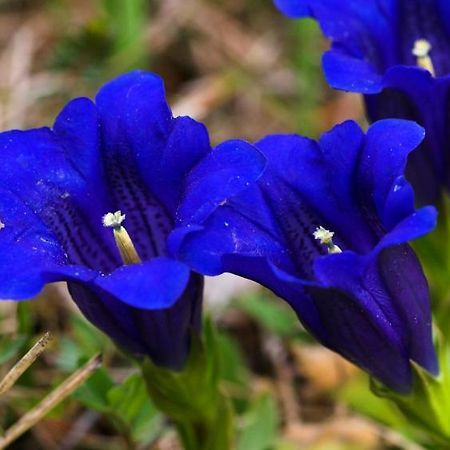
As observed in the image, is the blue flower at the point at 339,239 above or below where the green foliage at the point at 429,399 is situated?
above

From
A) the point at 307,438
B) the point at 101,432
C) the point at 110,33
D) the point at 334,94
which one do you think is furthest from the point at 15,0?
the point at 307,438

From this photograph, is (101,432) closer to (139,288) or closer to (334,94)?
(139,288)

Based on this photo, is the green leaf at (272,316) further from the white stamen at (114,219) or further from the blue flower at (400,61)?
the white stamen at (114,219)

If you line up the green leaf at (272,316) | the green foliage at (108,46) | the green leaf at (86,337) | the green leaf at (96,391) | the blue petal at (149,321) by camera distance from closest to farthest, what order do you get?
1. the blue petal at (149,321)
2. the green leaf at (96,391)
3. the green leaf at (86,337)
4. the green leaf at (272,316)
5. the green foliage at (108,46)

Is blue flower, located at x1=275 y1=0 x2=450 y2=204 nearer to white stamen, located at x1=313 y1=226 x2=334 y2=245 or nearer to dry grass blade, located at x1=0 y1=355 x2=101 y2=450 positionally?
white stamen, located at x1=313 y1=226 x2=334 y2=245

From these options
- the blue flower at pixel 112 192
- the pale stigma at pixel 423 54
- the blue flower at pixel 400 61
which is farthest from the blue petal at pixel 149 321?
the pale stigma at pixel 423 54

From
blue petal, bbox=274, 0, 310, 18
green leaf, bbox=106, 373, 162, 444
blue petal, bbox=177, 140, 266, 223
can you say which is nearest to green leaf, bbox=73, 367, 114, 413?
green leaf, bbox=106, 373, 162, 444

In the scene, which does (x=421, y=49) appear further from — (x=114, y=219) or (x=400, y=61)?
(x=114, y=219)
